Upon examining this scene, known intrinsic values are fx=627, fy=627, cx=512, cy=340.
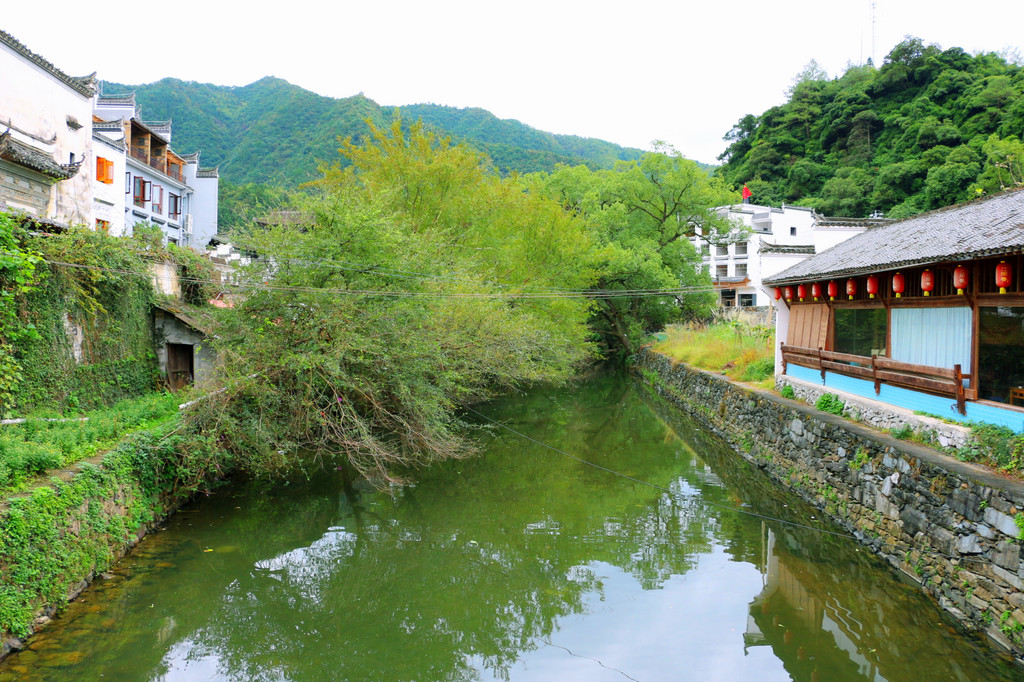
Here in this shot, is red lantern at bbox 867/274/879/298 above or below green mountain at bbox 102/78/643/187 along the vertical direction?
below

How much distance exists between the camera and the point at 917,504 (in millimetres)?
7910

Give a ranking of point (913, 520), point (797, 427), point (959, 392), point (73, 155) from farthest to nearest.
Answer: point (73, 155) < point (797, 427) < point (959, 392) < point (913, 520)

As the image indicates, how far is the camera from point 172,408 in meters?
11.5

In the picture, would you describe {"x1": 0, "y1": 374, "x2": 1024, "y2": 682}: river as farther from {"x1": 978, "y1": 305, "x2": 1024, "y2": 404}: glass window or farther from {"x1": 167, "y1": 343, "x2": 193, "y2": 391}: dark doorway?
{"x1": 167, "y1": 343, "x2": 193, "y2": 391}: dark doorway

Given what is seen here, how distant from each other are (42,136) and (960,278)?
765 inches

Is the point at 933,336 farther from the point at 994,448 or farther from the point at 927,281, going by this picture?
the point at 994,448

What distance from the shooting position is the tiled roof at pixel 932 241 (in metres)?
8.20

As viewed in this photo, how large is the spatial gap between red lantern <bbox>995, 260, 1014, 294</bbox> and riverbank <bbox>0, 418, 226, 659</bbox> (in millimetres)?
11274

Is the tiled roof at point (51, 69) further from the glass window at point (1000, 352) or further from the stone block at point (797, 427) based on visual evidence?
the glass window at point (1000, 352)

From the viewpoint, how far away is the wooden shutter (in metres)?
13.5

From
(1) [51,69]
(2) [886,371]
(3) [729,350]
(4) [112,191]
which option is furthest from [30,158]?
(3) [729,350]

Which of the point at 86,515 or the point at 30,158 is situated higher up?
the point at 30,158

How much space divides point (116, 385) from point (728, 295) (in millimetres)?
43147

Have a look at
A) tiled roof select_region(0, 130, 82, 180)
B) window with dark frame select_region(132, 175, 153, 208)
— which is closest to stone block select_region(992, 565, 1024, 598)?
tiled roof select_region(0, 130, 82, 180)
